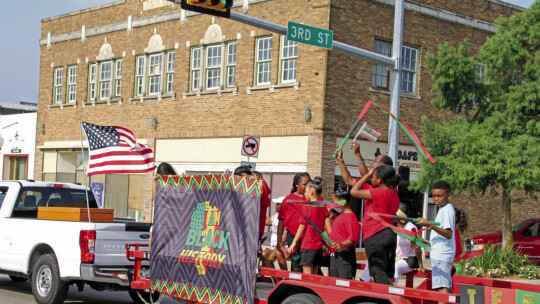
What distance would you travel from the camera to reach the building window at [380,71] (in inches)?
883

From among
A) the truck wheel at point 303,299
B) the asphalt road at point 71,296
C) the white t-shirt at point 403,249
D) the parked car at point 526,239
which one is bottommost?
the asphalt road at point 71,296

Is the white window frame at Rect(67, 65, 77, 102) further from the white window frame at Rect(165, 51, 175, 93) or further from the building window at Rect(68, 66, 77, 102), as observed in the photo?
the white window frame at Rect(165, 51, 175, 93)

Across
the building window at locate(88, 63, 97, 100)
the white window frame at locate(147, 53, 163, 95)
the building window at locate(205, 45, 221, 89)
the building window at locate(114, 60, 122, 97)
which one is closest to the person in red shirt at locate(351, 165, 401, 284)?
the building window at locate(205, 45, 221, 89)

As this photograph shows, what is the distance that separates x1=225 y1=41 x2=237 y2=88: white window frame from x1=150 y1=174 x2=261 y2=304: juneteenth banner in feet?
51.3

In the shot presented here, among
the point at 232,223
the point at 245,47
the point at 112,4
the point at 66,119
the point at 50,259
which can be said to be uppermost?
the point at 112,4

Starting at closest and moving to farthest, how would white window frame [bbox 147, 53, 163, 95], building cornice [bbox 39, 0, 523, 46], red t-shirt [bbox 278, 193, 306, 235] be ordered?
red t-shirt [bbox 278, 193, 306, 235] → building cornice [bbox 39, 0, 523, 46] → white window frame [bbox 147, 53, 163, 95]

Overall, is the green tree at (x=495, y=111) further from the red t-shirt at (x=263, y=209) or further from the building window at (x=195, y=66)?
the red t-shirt at (x=263, y=209)

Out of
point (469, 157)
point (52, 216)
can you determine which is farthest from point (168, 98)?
point (52, 216)

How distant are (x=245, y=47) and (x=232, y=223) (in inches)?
650

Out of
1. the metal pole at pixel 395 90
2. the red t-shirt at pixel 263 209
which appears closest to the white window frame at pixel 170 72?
the metal pole at pixel 395 90

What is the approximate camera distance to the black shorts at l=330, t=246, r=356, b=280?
8.04 metres

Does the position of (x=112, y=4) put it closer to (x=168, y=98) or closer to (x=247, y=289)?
(x=168, y=98)

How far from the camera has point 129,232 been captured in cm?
1027

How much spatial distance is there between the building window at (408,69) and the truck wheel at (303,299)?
16347 mm
